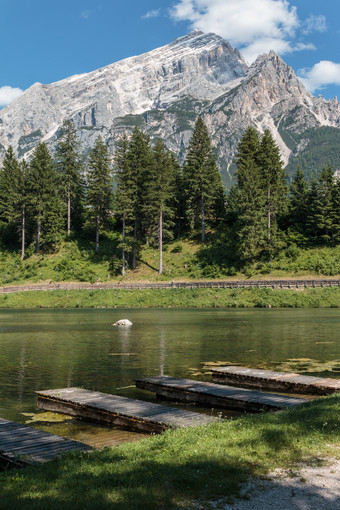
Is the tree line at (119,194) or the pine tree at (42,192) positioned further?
the pine tree at (42,192)

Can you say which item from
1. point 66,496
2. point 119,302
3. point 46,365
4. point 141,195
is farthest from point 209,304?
point 66,496

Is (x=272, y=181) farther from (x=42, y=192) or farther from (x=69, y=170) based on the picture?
(x=42, y=192)

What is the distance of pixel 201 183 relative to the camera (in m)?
82.9

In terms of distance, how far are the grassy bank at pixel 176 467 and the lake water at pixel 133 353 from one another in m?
2.93

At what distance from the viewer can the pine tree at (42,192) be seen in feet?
278

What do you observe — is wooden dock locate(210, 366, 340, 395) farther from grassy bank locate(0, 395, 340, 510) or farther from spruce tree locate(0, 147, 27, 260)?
spruce tree locate(0, 147, 27, 260)

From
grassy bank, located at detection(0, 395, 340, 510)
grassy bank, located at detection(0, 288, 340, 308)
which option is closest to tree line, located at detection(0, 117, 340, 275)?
grassy bank, located at detection(0, 288, 340, 308)

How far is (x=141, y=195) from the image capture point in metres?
80.8

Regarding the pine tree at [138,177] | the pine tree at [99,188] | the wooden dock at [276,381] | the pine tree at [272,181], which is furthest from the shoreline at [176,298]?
the wooden dock at [276,381]

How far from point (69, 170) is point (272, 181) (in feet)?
129

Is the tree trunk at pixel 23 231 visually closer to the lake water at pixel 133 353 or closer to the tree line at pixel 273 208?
the tree line at pixel 273 208

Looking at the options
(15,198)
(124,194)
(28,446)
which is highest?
(15,198)

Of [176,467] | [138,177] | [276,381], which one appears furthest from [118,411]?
[138,177]

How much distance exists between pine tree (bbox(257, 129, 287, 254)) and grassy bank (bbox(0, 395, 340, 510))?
6858 cm
